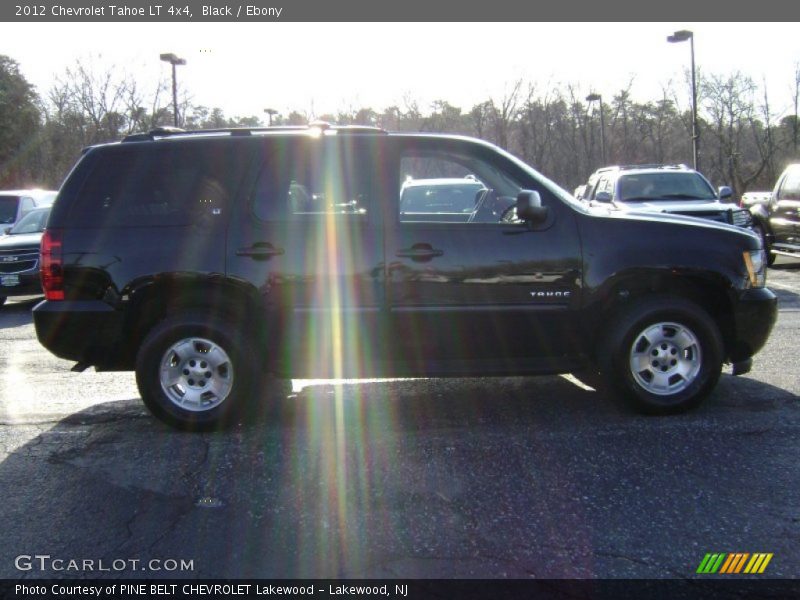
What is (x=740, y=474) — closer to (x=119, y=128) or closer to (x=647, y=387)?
(x=647, y=387)

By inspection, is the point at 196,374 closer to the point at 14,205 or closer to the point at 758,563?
the point at 758,563

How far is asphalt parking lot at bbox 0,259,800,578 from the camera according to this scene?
11.5 feet

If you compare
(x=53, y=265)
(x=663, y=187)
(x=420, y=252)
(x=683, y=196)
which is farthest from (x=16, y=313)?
(x=683, y=196)

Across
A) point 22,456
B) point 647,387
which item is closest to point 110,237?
point 22,456

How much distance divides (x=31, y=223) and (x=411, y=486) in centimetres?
1199

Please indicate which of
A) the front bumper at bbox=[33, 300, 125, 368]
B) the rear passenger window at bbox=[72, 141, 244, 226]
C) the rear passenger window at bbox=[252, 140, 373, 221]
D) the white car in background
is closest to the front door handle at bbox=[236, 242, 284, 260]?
the rear passenger window at bbox=[252, 140, 373, 221]

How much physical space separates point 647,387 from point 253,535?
2.99 metres

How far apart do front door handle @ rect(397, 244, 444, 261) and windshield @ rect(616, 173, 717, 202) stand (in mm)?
8403

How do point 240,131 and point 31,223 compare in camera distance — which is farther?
point 31,223

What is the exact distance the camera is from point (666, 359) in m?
5.45

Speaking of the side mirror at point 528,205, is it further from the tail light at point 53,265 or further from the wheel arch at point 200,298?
the tail light at point 53,265

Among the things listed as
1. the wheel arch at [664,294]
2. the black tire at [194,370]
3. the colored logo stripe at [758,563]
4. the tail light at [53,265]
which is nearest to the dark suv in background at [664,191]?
the wheel arch at [664,294]

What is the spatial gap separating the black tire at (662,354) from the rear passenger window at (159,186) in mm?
2884

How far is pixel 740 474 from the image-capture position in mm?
4359
